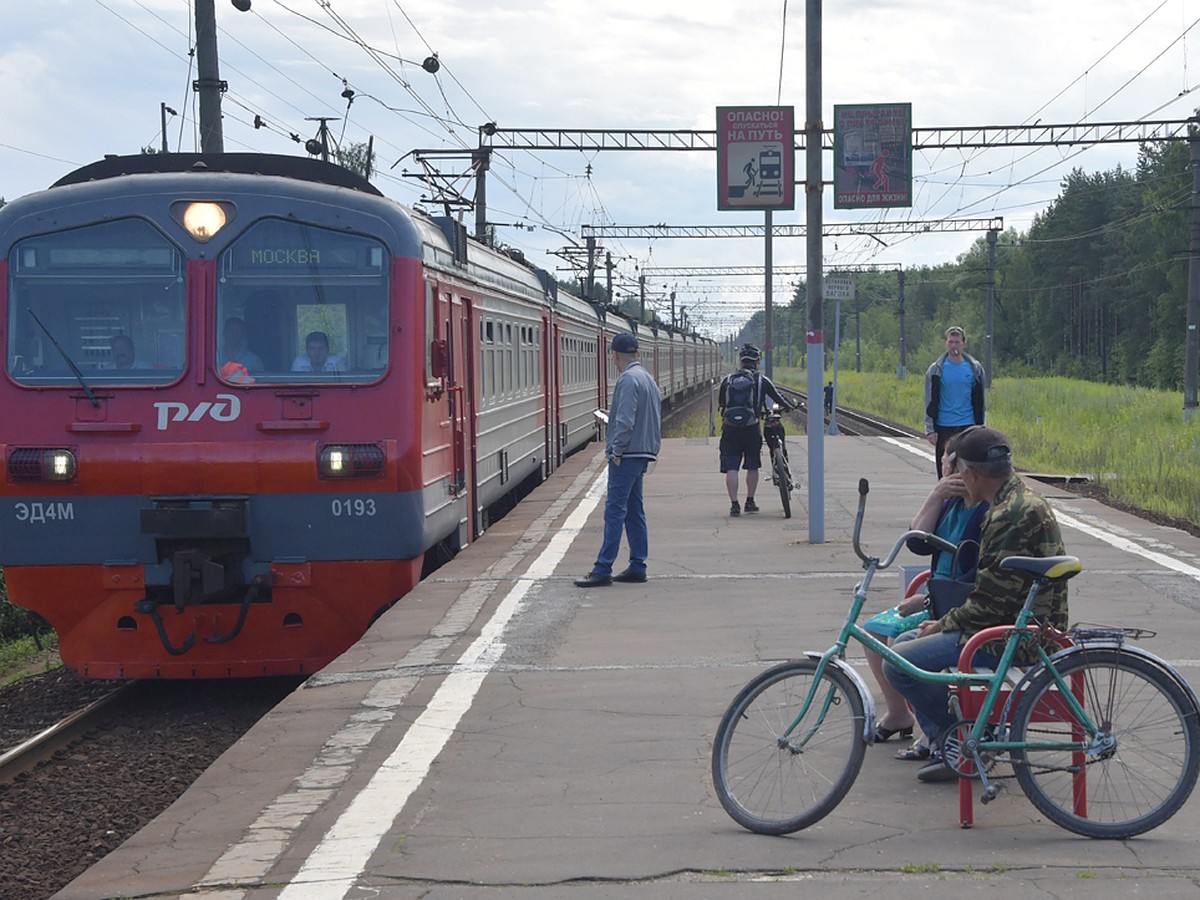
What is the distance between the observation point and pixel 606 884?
14.9ft

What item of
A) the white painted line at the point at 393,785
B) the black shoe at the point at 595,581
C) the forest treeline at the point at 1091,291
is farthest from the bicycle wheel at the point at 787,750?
the forest treeline at the point at 1091,291

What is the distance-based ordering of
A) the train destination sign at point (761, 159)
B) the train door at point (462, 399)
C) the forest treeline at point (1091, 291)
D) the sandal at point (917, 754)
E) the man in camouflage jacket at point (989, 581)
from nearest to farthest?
the man in camouflage jacket at point (989, 581)
the sandal at point (917, 754)
the train door at point (462, 399)
the train destination sign at point (761, 159)
the forest treeline at point (1091, 291)

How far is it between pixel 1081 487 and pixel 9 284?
14.1 m

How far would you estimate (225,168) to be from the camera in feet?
31.1

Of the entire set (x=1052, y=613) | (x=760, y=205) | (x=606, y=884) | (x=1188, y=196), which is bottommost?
(x=606, y=884)

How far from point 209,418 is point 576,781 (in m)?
4.15

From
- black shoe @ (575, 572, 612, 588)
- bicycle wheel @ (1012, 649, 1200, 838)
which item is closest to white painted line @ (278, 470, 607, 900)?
black shoe @ (575, 572, 612, 588)

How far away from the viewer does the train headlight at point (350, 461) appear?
8898mm

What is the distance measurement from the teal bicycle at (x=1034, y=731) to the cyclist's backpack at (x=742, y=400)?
958 centimetres

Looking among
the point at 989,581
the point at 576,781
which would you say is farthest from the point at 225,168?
the point at 989,581

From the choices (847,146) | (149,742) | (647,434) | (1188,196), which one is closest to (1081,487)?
(847,146)

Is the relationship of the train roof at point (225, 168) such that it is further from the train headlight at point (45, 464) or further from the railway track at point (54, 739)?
the railway track at point (54, 739)

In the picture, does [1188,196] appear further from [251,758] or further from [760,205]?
[251,758]

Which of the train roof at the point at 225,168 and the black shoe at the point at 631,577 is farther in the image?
the black shoe at the point at 631,577
